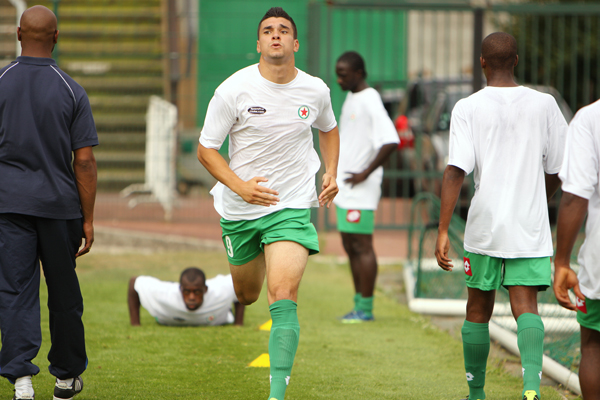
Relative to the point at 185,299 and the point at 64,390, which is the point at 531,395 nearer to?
the point at 64,390

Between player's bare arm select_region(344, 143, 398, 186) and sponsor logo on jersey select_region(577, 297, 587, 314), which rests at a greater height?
player's bare arm select_region(344, 143, 398, 186)

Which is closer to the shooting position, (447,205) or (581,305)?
(581,305)

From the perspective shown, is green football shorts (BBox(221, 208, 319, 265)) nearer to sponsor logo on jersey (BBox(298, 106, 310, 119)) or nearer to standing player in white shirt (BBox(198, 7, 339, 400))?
standing player in white shirt (BBox(198, 7, 339, 400))

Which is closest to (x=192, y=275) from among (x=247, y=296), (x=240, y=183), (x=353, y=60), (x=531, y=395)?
(x=247, y=296)

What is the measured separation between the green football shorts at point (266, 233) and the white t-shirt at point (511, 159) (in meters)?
0.89

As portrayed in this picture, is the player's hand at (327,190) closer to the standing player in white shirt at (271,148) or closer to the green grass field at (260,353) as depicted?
the standing player in white shirt at (271,148)

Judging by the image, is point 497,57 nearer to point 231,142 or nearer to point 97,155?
point 231,142

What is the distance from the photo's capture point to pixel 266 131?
14.2 feet

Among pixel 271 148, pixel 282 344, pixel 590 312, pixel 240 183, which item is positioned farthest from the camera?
pixel 271 148

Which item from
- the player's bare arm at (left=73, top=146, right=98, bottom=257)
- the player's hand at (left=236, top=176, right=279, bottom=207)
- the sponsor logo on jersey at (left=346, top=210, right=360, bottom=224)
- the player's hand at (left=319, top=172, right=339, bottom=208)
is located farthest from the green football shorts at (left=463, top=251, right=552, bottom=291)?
the sponsor logo on jersey at (left=346, top=210, right=360, bottom=224)

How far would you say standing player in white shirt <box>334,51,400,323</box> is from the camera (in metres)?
6.66

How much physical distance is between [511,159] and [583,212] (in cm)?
86

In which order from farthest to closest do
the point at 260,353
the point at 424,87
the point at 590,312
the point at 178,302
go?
1. the point at 424,87
2. the point at 178,302
3. the point at 260,353
4. the point at 590,312

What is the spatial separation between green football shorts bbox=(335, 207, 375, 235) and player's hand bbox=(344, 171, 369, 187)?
25cm
